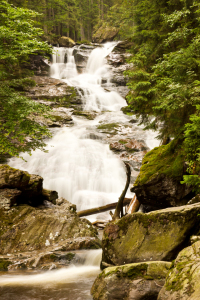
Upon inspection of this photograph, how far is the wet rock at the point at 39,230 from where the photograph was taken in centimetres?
698

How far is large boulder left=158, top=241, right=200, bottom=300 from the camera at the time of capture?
8.24 feet

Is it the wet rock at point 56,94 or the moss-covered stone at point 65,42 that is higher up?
the moss-covered stone at point 65,42

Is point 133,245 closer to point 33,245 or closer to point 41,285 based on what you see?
point 41,285

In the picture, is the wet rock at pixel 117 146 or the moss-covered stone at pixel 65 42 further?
the moss-covered stone at pixel 65 42

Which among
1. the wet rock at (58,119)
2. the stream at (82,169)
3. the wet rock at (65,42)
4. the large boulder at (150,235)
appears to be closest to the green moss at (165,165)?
the large boulder at (150,235)

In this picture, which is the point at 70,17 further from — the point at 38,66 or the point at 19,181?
the point at 19,181

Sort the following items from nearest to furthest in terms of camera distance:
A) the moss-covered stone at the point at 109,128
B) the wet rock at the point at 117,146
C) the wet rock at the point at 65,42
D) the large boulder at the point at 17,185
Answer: the large boulder at the point at 17,185 < the wet rock at the point at 117,146 < the moss-covered stone at the point at 109,128 < the wet rock at the point at 65,42

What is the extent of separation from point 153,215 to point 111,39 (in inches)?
1596

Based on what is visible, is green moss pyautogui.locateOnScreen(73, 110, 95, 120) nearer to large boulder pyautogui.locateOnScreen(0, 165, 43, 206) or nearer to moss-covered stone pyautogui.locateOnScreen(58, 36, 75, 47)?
large boulder pyautogui.locateOnScreen(0, 165, 43, 206)

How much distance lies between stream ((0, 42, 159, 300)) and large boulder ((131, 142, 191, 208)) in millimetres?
2550

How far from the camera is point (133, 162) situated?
588 inches

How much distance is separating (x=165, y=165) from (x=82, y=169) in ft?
25.9

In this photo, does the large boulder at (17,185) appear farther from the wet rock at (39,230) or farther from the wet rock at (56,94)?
the wet rock at (56,94)

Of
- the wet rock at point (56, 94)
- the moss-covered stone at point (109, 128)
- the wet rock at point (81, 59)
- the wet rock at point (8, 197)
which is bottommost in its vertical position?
the wet rock at point (8, 197)
